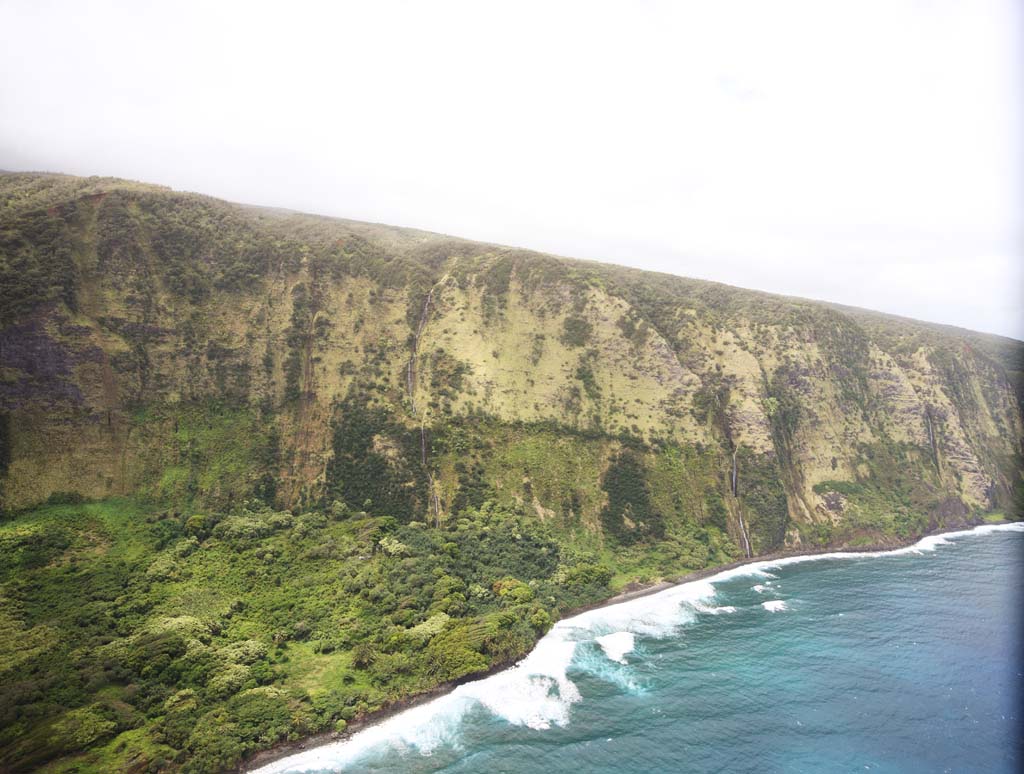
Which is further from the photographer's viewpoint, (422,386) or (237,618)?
(422,386)

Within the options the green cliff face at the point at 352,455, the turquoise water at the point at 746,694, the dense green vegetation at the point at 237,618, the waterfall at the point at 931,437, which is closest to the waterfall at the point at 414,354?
the green cliff face at the point at 352,455

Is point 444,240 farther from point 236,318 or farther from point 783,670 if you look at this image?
point 783,670

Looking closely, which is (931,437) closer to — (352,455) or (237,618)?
(352,455)

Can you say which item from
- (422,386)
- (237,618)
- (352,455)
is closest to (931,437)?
(422,386)

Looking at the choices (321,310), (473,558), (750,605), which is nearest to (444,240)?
(321,310)

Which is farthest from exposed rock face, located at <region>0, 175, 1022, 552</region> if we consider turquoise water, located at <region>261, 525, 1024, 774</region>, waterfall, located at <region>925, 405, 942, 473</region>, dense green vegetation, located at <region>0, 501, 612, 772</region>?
turquoise water, located at <region>261, 525, 1024, 774</region>
